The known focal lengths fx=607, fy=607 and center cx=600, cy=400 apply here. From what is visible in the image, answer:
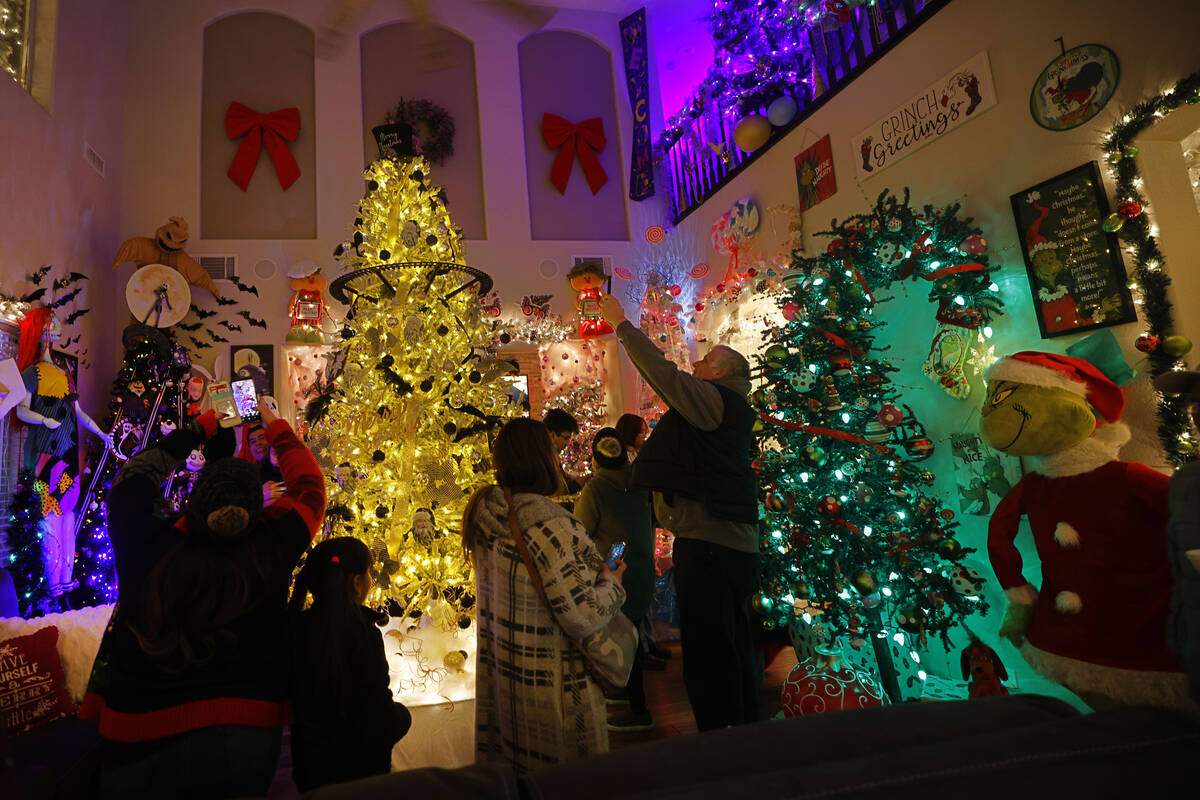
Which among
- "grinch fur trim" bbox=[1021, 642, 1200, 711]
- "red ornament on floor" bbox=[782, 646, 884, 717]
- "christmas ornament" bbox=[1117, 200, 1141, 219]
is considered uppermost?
"christmas ornament" bbox=[1117, 200, 1141, 219]

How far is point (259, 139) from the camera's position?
7008mm

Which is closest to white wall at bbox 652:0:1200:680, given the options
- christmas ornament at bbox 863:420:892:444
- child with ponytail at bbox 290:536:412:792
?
christmas ornament at bbox 863:420:892:444

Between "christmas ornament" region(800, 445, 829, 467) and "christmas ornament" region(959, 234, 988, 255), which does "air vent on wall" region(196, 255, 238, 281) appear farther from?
"christmas ornament" region(959, 234, 988, 255)

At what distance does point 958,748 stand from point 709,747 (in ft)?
0.77

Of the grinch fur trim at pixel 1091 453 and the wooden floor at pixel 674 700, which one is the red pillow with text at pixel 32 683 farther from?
the grinch fur trim at pixel 1091 453

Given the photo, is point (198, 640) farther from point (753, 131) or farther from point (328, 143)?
point (328, 143)

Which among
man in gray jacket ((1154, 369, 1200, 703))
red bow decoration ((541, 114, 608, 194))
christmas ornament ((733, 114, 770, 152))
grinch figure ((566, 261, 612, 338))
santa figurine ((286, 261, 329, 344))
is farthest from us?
red bow decoration ((541, 114, 608, 194))

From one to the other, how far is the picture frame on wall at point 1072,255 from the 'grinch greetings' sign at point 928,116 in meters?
0.70

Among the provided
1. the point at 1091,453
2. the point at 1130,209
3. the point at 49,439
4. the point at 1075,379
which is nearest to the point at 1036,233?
the point at 1130,209

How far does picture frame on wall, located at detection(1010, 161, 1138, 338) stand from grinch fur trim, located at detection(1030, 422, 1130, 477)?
43.1 inches

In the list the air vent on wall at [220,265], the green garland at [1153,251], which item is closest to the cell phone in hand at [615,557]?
the green garland at [1153,251]

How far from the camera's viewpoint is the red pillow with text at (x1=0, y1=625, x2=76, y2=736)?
2.38m

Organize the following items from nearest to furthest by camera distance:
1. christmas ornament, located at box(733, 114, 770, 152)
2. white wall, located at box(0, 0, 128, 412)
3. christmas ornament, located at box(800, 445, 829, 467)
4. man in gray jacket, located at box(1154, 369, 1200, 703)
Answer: man in gray jacket, located at box(1154, 369, 1200, 703) < christmas ornament, located at box(800, 445, 829, 467) < white wall, located at box(0, 0, 128, 412) < christmas ornament, located at box(733, 114, 770, 152)

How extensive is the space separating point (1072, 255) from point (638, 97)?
20.7ft
